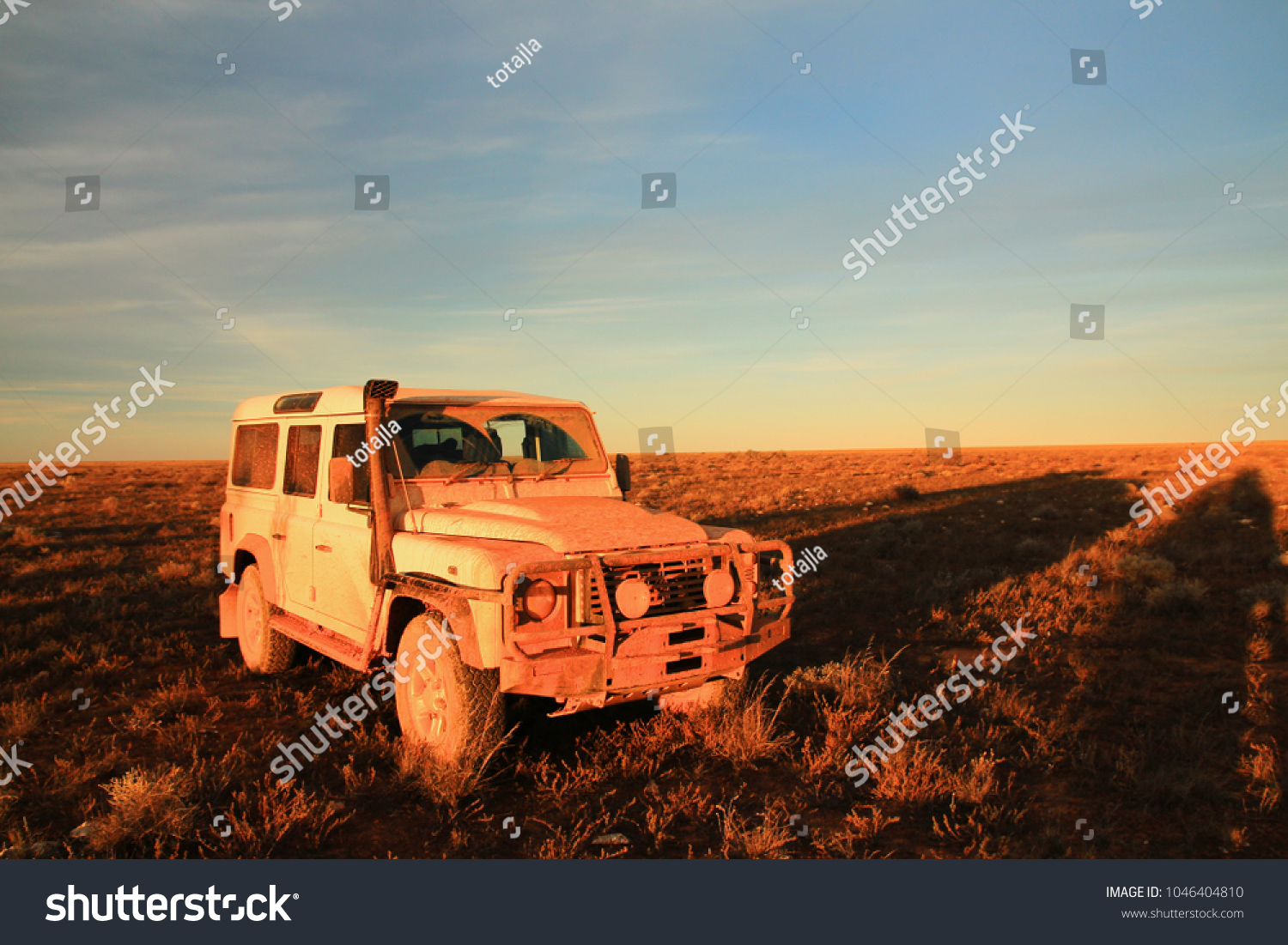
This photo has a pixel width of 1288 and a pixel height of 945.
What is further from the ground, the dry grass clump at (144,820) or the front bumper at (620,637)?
the front bumper at (620,637)

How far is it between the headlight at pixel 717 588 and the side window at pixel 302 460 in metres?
3.38

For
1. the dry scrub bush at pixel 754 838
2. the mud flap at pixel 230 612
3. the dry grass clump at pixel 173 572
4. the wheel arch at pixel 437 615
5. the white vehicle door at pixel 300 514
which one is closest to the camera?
the dry scrub bush at pixel 754 838

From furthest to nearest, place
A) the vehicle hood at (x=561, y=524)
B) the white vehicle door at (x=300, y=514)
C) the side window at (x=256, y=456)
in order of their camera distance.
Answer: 1. the side window at (x=256, y=456)
2. the white vehicle door at (x=300, y=514)
3. the vehicle hood at (x=561, y=524)

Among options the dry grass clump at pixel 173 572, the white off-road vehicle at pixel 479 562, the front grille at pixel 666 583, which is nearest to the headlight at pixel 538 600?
the white off-road vehicle at pixel 479 562

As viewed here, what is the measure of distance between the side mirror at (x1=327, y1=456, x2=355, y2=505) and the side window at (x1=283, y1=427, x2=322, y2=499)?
0.35 meters

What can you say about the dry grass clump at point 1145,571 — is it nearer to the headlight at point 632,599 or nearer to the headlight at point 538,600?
the headlight at point 632,599

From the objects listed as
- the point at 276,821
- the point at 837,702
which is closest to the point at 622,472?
the point at 837,702

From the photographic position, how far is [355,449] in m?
5.99

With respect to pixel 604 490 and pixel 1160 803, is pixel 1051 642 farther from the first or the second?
pixel 604 490

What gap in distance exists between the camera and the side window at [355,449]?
581 cm

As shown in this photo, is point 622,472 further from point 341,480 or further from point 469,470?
point 341,480

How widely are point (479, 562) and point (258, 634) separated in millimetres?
4209

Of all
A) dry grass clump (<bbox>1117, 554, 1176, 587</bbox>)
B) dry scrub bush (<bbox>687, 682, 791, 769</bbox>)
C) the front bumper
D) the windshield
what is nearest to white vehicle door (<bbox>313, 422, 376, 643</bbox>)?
the windshield

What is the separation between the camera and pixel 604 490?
658 centimetres
